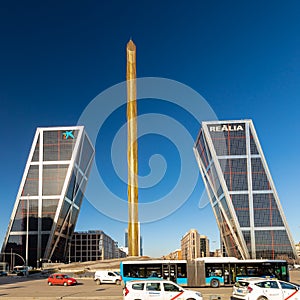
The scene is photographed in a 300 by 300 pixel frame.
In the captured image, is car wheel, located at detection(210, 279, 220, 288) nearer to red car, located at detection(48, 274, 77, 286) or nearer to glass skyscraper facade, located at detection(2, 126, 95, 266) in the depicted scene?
red car, located at detection(48, 274, 77, 286)

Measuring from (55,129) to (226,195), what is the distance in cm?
4168

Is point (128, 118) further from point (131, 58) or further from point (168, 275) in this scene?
point (168, 275)

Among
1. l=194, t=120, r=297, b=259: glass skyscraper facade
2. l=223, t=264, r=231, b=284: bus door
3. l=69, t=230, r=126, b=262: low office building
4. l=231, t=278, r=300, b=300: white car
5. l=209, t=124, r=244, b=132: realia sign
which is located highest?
l=209, t=124, r=244, b=132: realia sign

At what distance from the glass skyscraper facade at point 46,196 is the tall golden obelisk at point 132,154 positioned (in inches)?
470

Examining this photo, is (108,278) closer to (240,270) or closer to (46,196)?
(240,270)

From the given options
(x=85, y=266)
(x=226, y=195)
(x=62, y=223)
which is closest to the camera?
(x=85, y=266)

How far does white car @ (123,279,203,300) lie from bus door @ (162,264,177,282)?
14.3 metres

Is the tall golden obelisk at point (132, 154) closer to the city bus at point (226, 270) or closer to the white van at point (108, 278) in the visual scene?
the white van at point (108, 278)

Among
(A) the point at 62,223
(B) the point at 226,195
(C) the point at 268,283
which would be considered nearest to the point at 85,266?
(A) the point at 62,223

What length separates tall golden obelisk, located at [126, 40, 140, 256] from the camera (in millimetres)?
97875

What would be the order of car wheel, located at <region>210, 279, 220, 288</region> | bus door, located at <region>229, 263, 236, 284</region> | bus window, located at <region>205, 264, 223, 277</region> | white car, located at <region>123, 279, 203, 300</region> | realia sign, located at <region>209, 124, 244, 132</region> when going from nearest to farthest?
white car, located at <region>123, 279, 203, 300</region> → car wheel, located at <region>210, 279, 220, 288</region> → bus window, located at <region>205, 264, 223, 277</region> → bus door, located at <region>229, 263, 236, 284</region> → realia sign, located at <region>209, 124, 244, 132</region>

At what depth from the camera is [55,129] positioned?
9825cm

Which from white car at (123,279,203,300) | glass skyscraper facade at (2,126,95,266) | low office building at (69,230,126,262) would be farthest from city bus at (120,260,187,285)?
low office building at (69,230,126,262)

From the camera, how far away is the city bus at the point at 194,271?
1321 inches
